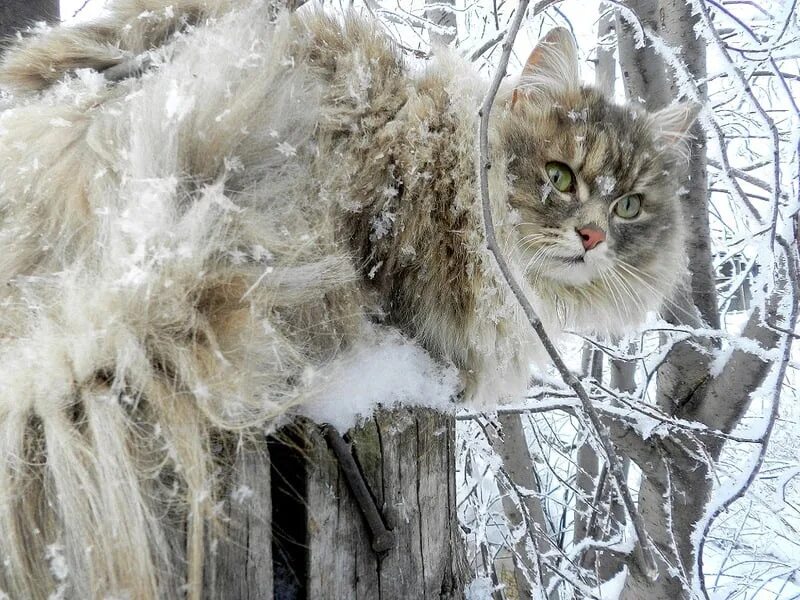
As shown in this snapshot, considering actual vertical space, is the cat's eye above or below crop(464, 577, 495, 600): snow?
above

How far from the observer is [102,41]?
4.97 ft

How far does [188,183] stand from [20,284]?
327 millimetres

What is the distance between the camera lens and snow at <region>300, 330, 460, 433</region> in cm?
106

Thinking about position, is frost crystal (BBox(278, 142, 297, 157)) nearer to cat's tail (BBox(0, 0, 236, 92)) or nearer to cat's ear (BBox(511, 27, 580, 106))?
cat's tail (BBox(0, 0, 236, 92))

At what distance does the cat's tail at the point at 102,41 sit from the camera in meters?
1.44

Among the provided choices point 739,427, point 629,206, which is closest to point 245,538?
point 629,206

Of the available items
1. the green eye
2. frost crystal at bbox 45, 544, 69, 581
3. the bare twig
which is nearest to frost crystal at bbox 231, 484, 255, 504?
frost crystal at bbox 45, 544, 69, 581

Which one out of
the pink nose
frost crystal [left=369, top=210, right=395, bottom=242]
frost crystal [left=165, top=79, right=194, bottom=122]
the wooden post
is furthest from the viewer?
the wooden post

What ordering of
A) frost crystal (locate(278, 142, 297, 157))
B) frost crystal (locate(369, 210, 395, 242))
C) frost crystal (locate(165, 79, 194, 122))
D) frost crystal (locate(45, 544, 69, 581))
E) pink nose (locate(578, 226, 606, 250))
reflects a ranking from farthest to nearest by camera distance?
pink nose (locate(578, 226, 606, 250))
frost crystal (locate(369, 210, 395, 242))
frost crystal (locate(278, 142, 297, 157))
frost crystal (locate(165, 79, 194, 122))
frost crystal (locate(45, 544, 69, 581))

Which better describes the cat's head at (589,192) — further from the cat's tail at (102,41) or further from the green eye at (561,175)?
the cat's tail at (102,41)

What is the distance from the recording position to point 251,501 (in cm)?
94

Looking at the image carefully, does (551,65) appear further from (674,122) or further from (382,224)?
Result: (382,224)

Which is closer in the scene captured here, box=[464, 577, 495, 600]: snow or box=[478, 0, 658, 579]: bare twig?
box=[478, 0, 658, 579]: bare twig

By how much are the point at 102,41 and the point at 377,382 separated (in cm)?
106
